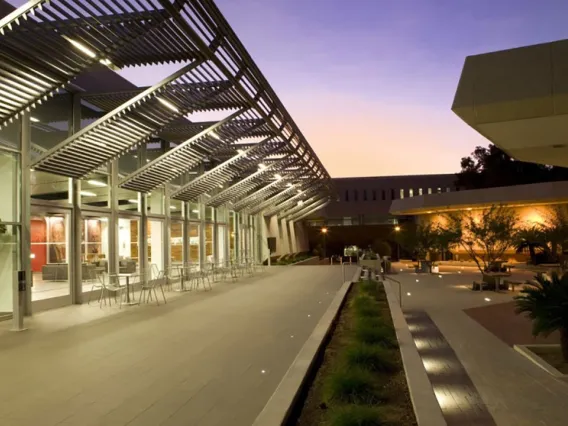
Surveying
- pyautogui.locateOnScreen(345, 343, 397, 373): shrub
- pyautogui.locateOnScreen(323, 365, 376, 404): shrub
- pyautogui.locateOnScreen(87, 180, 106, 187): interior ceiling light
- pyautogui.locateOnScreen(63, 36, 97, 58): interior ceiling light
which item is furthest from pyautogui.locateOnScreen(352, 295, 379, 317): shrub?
pyautogui.locateOnScreen(87, 180, 106, 187): interior ceiling light

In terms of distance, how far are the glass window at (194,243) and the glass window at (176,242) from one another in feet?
2.31

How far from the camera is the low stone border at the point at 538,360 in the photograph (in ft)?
19.1

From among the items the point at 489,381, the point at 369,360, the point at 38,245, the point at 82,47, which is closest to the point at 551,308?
the point at 489,381

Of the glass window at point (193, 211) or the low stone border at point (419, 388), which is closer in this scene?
the low stone border at point (419, 388)

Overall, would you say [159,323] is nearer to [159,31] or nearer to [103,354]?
[103,354]

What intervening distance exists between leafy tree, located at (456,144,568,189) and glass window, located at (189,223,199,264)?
90.3 ft

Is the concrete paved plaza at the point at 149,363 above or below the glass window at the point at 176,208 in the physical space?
below

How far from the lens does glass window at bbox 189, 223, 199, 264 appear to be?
61.0 ft

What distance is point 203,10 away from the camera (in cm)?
760

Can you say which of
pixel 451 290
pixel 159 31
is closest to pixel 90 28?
pixel 159 31

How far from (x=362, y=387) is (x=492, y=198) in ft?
80.8

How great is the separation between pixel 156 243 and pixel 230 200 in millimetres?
5504

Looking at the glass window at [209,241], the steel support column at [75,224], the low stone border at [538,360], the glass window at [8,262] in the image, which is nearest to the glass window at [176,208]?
the glass window at [209,241]

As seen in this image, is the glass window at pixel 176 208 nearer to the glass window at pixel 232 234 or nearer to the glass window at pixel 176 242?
the glass window at pixel 176 242
